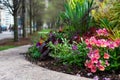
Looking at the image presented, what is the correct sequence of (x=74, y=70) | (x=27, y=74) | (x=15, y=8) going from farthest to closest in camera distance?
(x=15, y=8) < (x=74, y=70) < (x=27, y=74)

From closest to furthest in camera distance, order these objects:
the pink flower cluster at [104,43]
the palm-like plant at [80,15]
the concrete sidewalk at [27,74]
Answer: the concrete sidewalk at [27,74], the pink flower cluster at [104,43], the palm-like plant at [80,15]

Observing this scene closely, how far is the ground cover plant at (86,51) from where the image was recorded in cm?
691

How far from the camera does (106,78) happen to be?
21.1ft

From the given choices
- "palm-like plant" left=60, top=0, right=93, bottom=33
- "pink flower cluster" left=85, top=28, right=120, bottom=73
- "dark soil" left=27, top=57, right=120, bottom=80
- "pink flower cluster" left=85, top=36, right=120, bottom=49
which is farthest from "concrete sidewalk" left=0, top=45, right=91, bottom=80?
"palm-like plant" left=60, top=0, right=93, bottom=33

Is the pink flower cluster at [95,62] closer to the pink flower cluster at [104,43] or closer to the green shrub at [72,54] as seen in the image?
the pink flower cluster at [104,43]

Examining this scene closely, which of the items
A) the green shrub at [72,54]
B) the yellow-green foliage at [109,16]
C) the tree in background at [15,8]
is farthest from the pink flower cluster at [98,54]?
the tree in background at [15,8]

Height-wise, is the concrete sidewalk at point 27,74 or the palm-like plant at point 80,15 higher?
the palm-like plant at point 80,15

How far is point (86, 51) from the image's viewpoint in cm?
747

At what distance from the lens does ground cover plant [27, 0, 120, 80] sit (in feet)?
22.7

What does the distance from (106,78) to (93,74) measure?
531 mm

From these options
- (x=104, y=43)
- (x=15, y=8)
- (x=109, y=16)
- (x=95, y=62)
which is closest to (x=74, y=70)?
(x=95, y=62)

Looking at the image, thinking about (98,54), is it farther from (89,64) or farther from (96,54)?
(89,64)

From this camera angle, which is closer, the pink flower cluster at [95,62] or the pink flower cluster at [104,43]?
the pink flower cluster at [95,62]

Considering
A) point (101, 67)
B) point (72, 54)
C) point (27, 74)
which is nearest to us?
point (101, 67)
